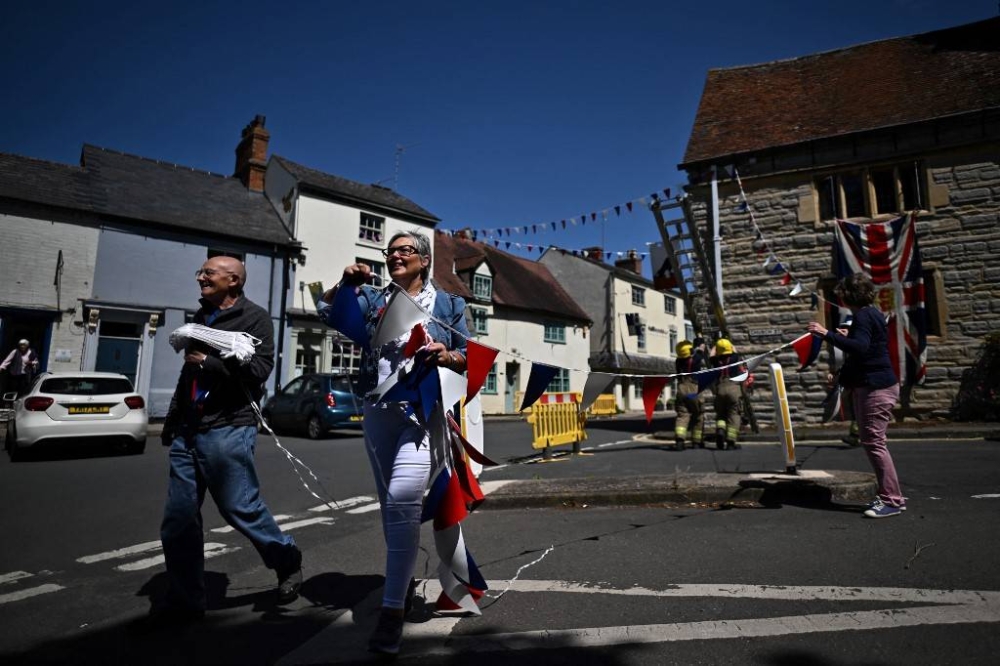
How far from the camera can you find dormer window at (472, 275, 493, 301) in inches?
1177

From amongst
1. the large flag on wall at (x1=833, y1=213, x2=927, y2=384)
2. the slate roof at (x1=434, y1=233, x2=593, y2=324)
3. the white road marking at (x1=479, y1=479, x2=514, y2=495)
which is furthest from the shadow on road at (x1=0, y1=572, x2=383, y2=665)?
the slate roof at (x1=434, y1=233, x2=593, y2=324)

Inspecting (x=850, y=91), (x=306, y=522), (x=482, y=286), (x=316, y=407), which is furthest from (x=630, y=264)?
(x=306, y=522)

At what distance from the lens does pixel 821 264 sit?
13.7 m

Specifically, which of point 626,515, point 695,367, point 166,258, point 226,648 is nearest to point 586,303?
point 166,258

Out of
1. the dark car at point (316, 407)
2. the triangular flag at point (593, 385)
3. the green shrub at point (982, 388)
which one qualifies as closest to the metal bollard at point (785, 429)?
the triangular flag at point (593, 385)

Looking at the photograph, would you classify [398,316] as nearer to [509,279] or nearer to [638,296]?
[509,279]

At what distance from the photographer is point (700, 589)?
3.07 m

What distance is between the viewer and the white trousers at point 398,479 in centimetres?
253

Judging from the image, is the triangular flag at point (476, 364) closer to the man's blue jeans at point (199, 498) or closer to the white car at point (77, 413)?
the man's blue jeans at point (199, 498)

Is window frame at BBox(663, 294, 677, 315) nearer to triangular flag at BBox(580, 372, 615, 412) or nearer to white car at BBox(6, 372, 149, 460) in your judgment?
white car at BBox(6, 372, 149, 460)

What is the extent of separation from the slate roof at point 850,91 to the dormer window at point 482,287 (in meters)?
15.0

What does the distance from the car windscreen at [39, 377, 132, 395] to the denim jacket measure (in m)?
9.58

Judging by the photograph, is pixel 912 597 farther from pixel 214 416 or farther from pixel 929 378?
pixel 929 378

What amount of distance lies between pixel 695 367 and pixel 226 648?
8.74 metres
